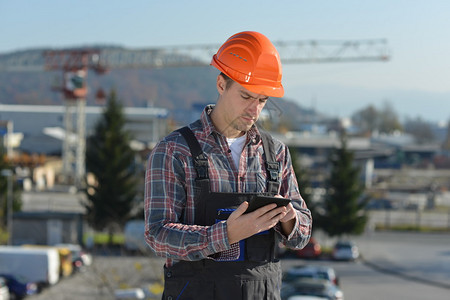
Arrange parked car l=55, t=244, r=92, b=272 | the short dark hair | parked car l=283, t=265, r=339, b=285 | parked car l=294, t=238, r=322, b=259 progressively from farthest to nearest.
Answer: parked car l=294, t=238, r=322, b=259 → parked car l=55, t=244, r=92, b=272 → parked car l=283, t=265, r=339, b=285 → the short dark hair

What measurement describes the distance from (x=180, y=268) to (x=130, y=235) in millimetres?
25238

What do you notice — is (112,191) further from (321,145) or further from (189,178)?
(321,145)

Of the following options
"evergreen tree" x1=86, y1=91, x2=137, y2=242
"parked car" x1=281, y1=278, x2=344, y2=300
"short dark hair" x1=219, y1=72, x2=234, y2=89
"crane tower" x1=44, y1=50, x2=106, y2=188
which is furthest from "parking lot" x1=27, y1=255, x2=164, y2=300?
"crane tower" x1=44, y1=50, x2=106, y2=188

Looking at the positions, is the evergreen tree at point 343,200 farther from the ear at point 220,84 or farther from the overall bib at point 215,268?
the overall bib at point 215,268

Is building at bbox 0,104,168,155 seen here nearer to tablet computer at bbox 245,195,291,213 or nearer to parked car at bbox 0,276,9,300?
parked car at bbox 0,276,9,300

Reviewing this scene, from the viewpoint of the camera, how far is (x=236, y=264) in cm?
226

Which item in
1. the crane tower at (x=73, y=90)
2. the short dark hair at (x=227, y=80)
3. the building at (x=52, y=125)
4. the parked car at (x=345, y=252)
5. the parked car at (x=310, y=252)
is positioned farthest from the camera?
the building at (x=52, y=125)

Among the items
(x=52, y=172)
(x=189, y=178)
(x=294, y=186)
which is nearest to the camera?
(x=189, y=178)

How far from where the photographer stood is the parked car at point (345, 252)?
97.2 feet

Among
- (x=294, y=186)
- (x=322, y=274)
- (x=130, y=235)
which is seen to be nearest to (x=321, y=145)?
(x=130, y=235)

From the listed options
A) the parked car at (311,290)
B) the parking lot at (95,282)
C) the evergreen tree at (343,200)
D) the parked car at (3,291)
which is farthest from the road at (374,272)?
the parked car at (311,290)

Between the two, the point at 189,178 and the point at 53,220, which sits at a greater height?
the point at 189,178

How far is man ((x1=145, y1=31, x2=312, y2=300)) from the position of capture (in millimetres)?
2148

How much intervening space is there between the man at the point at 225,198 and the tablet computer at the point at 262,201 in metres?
0.02
